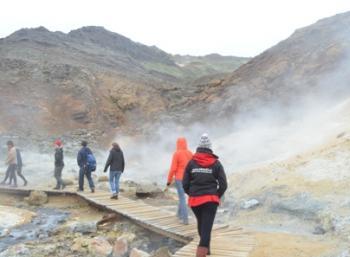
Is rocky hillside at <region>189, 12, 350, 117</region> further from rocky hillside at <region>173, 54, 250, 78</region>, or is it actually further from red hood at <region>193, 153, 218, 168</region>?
rocky hillside at <region>173, 54, 250, 78</region>

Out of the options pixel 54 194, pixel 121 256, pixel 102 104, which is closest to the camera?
pixel 121 256

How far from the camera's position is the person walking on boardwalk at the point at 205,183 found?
247 inches

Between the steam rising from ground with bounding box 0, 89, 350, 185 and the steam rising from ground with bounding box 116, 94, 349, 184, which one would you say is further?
the steam rising from ground with bounding box 0, 89, 350, 185

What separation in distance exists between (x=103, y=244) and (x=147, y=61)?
53169mm

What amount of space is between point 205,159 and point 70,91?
96.2ft

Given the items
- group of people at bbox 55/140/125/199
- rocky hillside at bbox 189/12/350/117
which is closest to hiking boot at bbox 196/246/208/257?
group of people at bbox 55/140/125/199

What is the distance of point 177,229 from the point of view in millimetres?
9328

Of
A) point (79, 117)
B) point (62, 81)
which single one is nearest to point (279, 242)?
point (79, 117)

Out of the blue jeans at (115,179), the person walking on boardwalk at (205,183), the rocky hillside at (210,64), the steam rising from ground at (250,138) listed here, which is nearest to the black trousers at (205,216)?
the person walking on boardwalk at (205,183)

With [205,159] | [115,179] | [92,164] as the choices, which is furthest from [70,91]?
[205,159]

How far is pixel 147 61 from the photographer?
61.7 m

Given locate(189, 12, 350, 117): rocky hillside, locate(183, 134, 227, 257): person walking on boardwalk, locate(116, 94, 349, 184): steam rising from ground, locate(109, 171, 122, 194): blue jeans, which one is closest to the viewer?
locate(183, 134, 227, 257): person walking on boardwalk

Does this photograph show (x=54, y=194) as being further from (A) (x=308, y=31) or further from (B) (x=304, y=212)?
(A) (x=308, y=31)

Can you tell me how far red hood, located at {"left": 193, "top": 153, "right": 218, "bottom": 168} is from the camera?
6363mm
